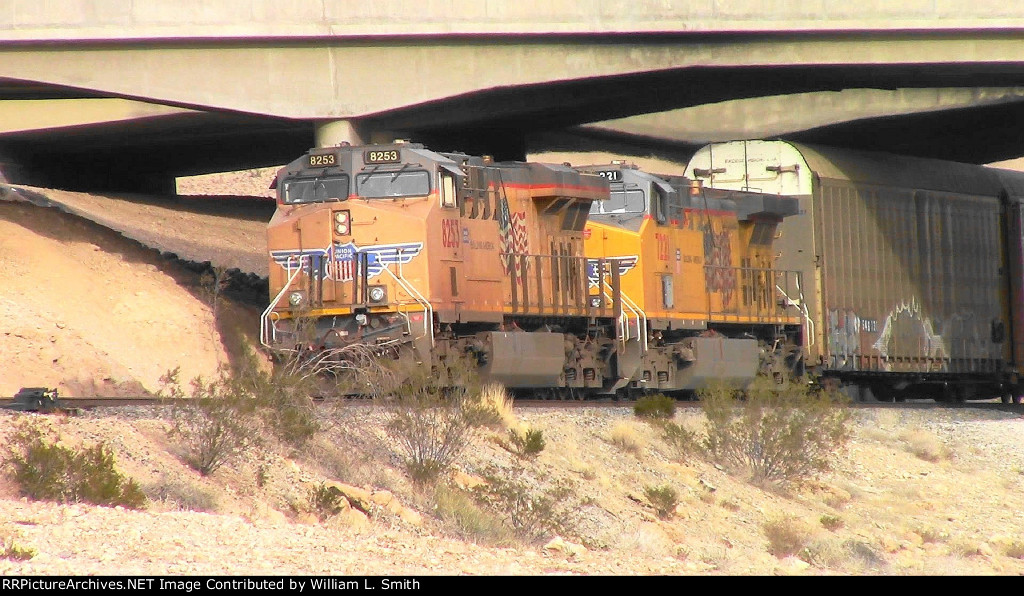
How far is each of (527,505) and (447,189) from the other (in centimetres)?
657

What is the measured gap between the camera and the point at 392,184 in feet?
68.4

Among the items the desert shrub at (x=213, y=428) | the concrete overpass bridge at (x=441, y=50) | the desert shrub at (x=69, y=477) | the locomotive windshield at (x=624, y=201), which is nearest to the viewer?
the desert shrub at (x=69, y=477)

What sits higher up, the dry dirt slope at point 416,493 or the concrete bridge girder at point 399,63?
the concrete bridge girder at point 399,63

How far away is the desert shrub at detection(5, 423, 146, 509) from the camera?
41.2 feet

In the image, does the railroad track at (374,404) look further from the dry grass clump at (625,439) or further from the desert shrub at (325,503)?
the desert shrub at (325,503)

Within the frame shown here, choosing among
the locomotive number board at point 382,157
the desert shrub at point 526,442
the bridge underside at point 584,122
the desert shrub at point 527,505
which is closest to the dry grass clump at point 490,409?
the desert shrub at point 526,442

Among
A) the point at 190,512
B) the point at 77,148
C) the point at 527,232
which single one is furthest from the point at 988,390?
the point at 190,512

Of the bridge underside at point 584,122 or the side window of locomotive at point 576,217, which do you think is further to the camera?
the bridge underside at point 584,122

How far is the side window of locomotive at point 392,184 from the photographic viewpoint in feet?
67.9

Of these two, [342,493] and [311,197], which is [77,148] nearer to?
[311,197]

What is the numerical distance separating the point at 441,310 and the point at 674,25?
1116 cm

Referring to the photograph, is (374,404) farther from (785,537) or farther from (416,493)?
(785,537)

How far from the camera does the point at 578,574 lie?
1194 centimetres

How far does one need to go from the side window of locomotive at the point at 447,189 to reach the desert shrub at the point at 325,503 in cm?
745
